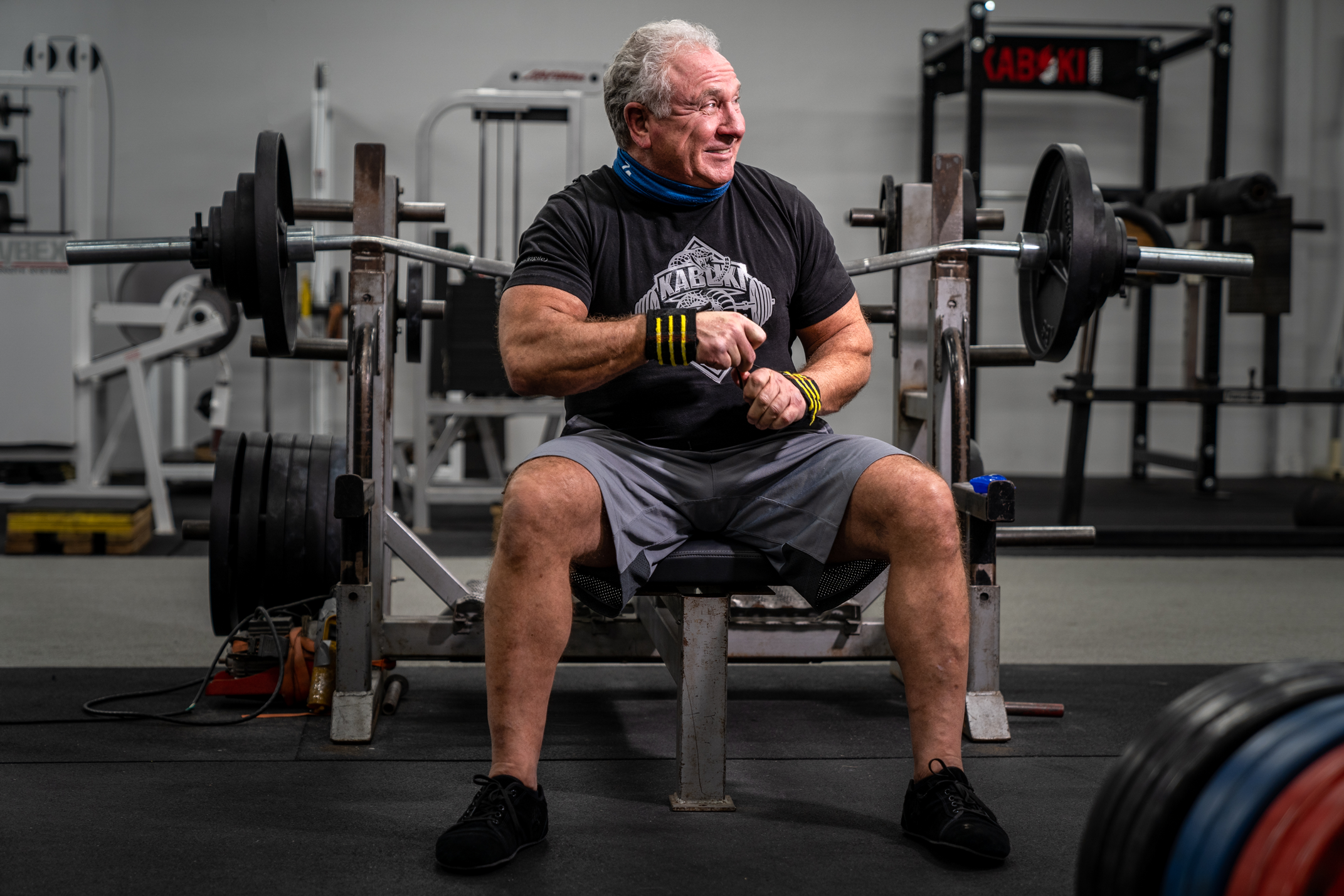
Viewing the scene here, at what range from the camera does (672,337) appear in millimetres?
1525

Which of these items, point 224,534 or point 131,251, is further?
point 224,534

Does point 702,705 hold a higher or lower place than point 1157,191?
lower

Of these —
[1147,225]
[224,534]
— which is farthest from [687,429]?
[1147,225]

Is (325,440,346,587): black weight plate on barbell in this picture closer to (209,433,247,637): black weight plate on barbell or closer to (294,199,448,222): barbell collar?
(209,433,247,637): black weight plate on barbell

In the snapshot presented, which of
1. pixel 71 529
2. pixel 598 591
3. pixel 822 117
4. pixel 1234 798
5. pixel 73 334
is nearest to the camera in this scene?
pixel 1234 798

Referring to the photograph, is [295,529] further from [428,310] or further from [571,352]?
[571,352]

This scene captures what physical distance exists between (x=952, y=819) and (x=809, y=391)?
0.58 metres

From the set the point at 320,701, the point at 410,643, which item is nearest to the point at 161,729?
the point at 320,701

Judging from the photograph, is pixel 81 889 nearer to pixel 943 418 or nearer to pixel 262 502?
pixel 262 502

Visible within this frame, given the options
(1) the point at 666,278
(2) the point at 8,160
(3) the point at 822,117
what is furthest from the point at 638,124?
(3) the point at 822,117

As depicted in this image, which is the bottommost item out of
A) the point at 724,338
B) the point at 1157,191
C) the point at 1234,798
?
the point at 1234,798

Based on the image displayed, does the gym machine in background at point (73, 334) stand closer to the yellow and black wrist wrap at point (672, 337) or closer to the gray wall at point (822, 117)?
A: the gray wall at point (822, 117)

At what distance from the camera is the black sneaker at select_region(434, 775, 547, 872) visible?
1.40m

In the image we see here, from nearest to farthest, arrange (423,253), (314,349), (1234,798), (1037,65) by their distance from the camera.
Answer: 1. (1234,798)
2. (423,253)
3. (314,349)
4. (1037,65)
